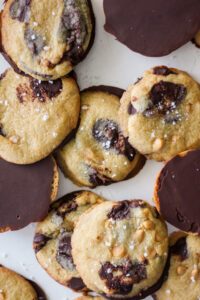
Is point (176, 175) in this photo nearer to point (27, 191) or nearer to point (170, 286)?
point (170, 286)

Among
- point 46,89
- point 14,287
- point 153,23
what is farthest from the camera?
point 14,287

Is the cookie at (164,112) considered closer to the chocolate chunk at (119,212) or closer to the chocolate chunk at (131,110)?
the chocolate chunk at (131,110)

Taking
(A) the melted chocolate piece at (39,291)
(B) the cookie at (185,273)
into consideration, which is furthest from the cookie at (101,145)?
(A) the melted chocolate piece at (39,291)

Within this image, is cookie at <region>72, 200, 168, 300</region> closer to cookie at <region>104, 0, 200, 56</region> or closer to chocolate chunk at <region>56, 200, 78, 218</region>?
chocolate chunk at <region>56, 200, 78, 218</region>

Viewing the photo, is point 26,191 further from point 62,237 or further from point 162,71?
point 162,71

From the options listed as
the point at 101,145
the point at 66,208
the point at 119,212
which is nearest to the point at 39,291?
the point at 66,208

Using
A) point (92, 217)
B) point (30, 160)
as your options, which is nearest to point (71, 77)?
point (30, 160)
